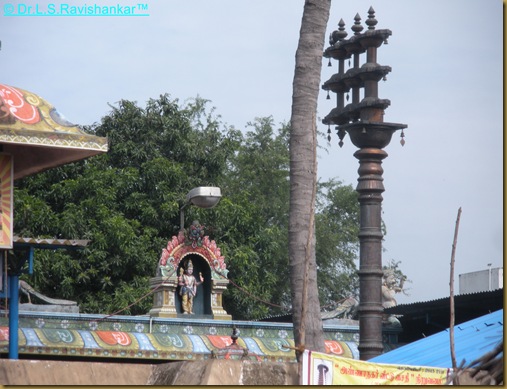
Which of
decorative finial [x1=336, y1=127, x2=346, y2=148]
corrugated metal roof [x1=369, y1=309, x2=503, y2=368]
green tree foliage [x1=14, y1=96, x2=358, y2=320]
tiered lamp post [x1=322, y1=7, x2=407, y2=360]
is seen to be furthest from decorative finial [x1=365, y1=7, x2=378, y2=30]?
green tree foliage [x1=14, y1=96, x2=358, y2=320]

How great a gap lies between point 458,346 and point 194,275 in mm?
6846

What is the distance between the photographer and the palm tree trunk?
11.3m

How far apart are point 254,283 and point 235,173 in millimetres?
7198

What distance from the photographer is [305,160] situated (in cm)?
1151

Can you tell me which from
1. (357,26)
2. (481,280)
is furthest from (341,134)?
(481,280)

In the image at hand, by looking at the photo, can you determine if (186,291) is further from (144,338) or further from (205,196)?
(205,196)

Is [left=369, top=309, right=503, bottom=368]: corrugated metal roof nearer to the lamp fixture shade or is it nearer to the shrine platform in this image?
the shrine platform

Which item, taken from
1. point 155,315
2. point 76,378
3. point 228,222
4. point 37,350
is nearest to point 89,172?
point 228,222

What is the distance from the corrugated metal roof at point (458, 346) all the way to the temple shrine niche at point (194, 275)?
5209 millimetres

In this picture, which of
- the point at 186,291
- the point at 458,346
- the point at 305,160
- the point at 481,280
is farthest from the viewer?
the point at 481,280

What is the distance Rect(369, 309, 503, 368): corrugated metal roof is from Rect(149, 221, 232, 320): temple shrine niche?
521 centimetres

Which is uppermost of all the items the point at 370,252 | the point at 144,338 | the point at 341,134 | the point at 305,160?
the point at 341,134

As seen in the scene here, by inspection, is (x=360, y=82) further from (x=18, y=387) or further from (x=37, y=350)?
(x=18, y=387)

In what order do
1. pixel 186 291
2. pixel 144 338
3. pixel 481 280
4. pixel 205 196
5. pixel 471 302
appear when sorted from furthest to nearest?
pixel 481 280
pixel 186 291
pixel 205 196
pixel 144 338
pixel 471 302
